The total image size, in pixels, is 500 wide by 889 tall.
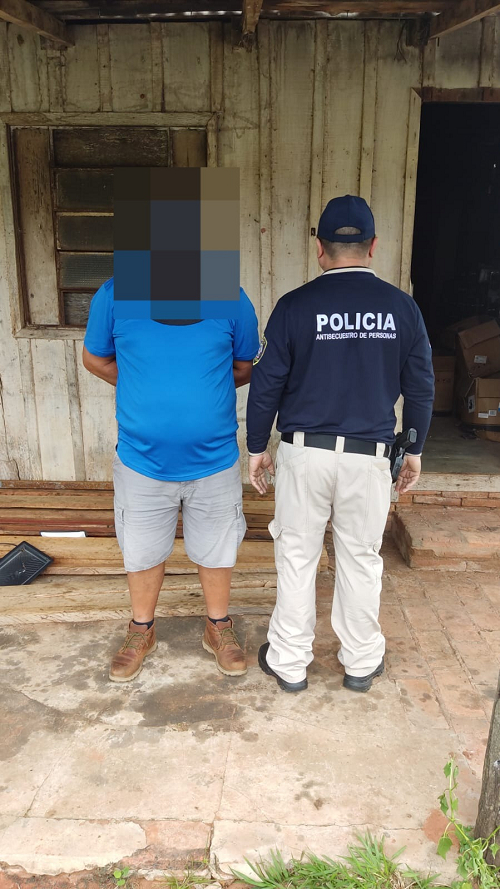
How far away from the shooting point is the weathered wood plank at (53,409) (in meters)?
4.50

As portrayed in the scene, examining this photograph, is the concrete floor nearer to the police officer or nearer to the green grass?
the green grass

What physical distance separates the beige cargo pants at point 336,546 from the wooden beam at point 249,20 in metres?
2.05

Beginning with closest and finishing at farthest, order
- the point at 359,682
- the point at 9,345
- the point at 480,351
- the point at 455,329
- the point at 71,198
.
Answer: the point at 359,682
the point at 71,198
the point at 9,345
the point at 480,351
the point at 455,329

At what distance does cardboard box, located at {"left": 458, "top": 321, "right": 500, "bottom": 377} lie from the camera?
6246 millimetres

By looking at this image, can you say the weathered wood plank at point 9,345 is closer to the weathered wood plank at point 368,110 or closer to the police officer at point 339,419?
the weathered wood plank at point 368,110

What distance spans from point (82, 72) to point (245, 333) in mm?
2465

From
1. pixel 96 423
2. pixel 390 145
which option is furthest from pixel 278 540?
pixel 390 145

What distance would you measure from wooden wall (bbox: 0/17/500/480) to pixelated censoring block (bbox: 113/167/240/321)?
5.58ft

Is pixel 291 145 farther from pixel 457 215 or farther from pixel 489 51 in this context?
pixel 457 215

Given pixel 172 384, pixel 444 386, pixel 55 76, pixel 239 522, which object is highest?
pixel 55 76

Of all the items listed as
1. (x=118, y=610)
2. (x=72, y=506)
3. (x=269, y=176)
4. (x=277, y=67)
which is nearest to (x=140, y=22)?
(x=277, y=67)

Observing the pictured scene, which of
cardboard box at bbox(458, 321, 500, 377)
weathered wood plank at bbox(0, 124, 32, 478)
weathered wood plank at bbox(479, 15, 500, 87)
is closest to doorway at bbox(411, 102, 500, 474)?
cardboard box at bbox(458, 321, 500, 377)

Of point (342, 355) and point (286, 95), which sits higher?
point (286, 95)

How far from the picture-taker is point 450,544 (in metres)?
4.04
